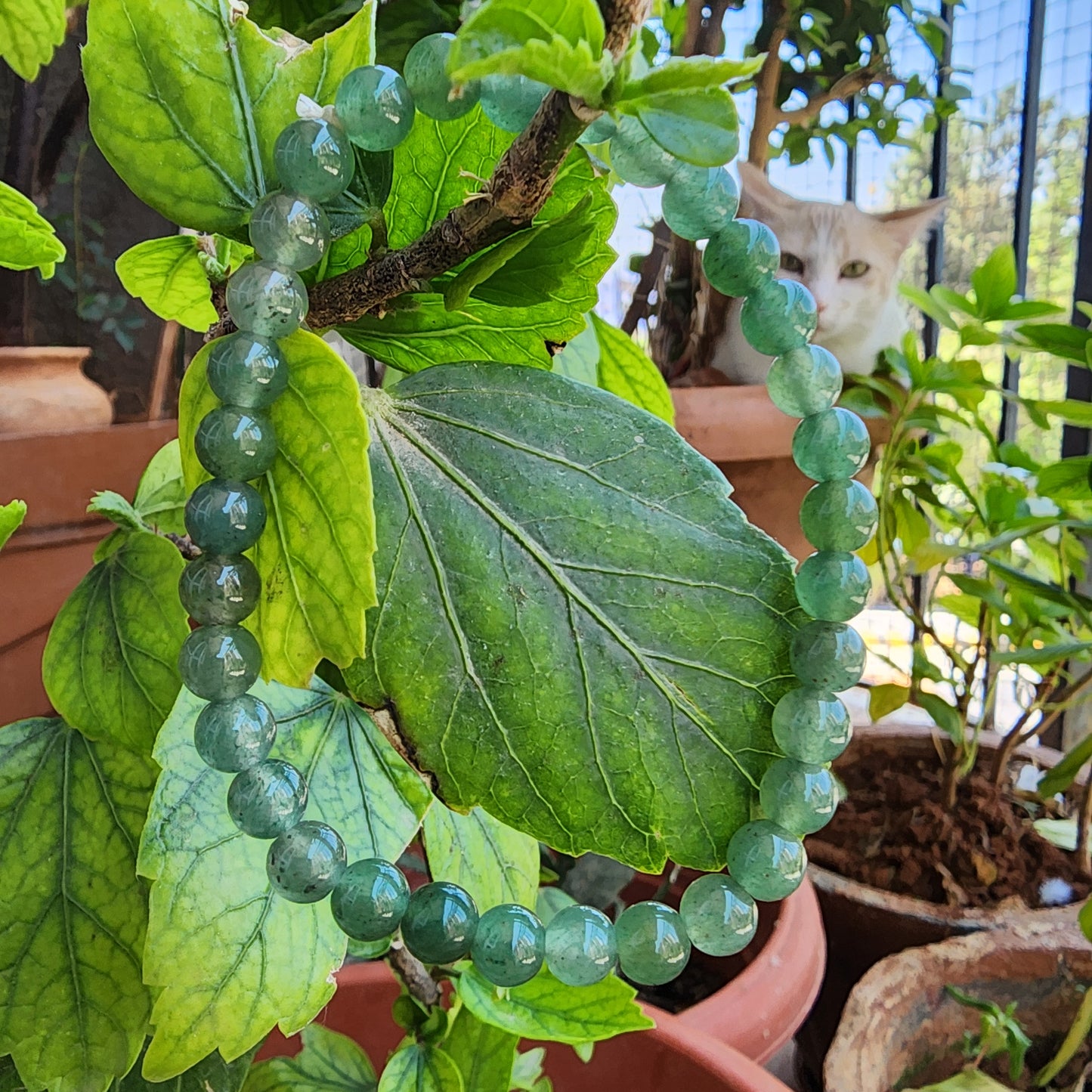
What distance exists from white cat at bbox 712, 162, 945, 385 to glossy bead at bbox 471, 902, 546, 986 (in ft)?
3.08

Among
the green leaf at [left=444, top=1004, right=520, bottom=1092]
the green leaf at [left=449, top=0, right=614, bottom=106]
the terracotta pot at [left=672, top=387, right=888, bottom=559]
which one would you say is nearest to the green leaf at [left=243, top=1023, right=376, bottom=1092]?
the green leaf at [left=444, top=1004, right=520, bottom=1092]

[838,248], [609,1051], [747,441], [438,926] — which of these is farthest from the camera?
[838,248]

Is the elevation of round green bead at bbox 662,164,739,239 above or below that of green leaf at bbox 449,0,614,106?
below

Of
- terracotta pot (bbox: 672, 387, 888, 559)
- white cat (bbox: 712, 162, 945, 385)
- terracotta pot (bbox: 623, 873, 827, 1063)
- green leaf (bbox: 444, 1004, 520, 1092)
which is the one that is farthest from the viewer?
white cat (bbox: 712, 162, 945, 385)

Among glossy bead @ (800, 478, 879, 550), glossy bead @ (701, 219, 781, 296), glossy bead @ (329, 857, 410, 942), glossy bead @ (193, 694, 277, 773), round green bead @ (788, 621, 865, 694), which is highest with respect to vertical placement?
glossy bead @ (701, 219, 781, 296)

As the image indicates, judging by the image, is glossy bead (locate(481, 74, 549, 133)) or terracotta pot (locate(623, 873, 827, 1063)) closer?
glossy bead (locate(481, 74, 549, 133))

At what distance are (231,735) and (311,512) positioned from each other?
8 cm

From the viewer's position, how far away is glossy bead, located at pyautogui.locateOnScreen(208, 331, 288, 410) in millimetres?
216

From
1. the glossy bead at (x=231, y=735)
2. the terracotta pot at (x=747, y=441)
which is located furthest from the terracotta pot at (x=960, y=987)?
the glossy bead at (x=231, y=735)

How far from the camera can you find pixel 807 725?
0.81 ft

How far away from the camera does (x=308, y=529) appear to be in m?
0.22

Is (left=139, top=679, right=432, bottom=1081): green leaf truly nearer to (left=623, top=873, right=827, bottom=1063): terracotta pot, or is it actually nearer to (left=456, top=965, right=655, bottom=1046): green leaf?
(left=456, top=965, right=655, bottom=1046): green leaf

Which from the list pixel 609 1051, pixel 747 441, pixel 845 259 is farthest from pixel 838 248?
pixel 609 1051

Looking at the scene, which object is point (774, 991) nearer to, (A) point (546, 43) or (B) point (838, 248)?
(A) point (546, 43)
